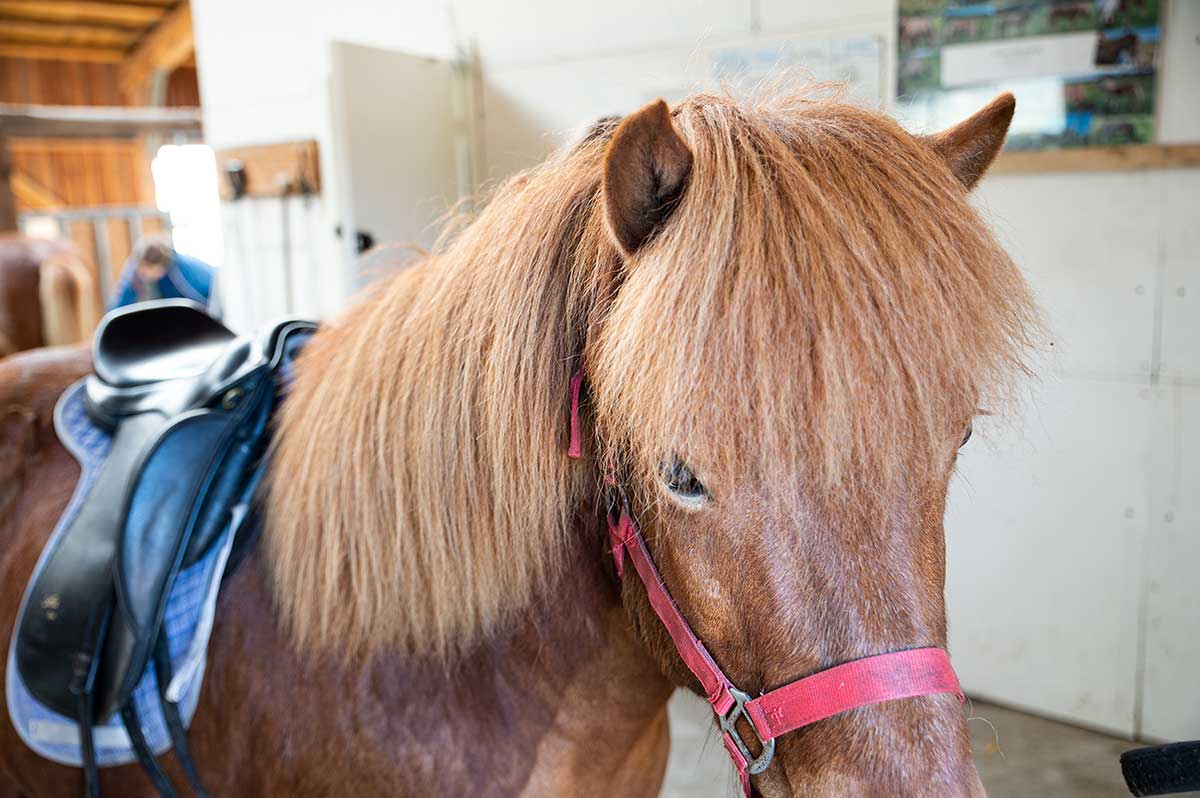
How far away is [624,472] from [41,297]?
14.3 feet

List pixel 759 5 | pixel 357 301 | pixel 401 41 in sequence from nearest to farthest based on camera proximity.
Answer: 1. pixel 357 301
2. pixel 759 5
3. pixel 401 41

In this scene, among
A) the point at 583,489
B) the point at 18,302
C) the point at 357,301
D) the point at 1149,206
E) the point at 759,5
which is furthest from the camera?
the point at 18,302

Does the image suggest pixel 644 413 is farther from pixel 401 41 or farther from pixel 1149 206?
pixel 401 41

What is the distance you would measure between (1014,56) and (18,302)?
14.7 feet

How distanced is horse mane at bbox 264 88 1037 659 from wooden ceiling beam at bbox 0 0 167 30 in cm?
826

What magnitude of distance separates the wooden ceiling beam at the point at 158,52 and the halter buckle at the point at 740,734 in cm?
875

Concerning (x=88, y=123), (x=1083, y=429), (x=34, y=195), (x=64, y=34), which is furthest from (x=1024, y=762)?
(x=34, y=195)

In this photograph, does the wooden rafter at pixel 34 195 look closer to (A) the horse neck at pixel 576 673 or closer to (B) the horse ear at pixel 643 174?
(A) the horse neck at pixel 576 673

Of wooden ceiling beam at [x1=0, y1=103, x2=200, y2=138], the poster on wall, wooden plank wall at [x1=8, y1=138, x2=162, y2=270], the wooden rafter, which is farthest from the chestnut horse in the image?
the wooden rafter

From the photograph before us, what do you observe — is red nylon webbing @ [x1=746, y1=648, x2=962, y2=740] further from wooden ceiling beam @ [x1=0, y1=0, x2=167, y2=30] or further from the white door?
wooden ceiling beam @ [x1=0, y1=0, x2=167, y2=30]

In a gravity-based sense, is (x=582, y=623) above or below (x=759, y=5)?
below

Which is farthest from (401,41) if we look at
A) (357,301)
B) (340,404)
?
(340,404)

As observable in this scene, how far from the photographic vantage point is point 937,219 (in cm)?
68

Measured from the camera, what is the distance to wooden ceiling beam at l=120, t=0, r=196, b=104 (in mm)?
7754
